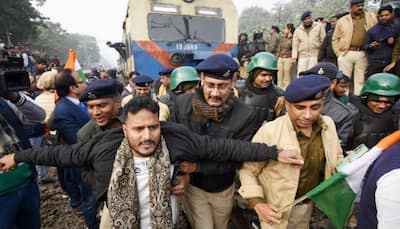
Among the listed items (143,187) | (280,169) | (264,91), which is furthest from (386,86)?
(143,187)

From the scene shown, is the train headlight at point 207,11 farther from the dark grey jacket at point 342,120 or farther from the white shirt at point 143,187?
the white shirt at point 143,187

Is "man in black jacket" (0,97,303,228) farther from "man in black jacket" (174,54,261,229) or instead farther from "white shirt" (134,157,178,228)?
"man in black jacket" (174,54,261,229)

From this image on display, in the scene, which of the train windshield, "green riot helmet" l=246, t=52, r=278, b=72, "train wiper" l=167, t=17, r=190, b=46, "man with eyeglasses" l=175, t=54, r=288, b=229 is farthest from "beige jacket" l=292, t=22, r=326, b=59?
"man with eyeglasses" l=175, t=54, r=288, b=229

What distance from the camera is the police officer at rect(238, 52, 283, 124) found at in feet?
8.67

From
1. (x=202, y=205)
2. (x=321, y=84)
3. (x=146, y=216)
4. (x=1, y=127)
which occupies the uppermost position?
(x=321, y=84)

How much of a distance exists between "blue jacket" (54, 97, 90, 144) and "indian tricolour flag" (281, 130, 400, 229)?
81.2 inches

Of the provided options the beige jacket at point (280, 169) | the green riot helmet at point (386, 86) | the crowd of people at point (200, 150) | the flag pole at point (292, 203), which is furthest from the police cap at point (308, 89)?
the green riot helmet at point (386, 86)

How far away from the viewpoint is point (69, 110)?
2420 millimetres

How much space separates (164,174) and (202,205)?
73cm

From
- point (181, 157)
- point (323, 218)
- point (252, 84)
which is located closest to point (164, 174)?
point (181, 157)

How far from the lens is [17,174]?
5.49 feet

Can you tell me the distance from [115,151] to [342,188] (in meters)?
1.34

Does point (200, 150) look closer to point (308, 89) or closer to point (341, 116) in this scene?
point (308, 89)

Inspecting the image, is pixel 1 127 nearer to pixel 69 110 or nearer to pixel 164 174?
pixel 69 110
